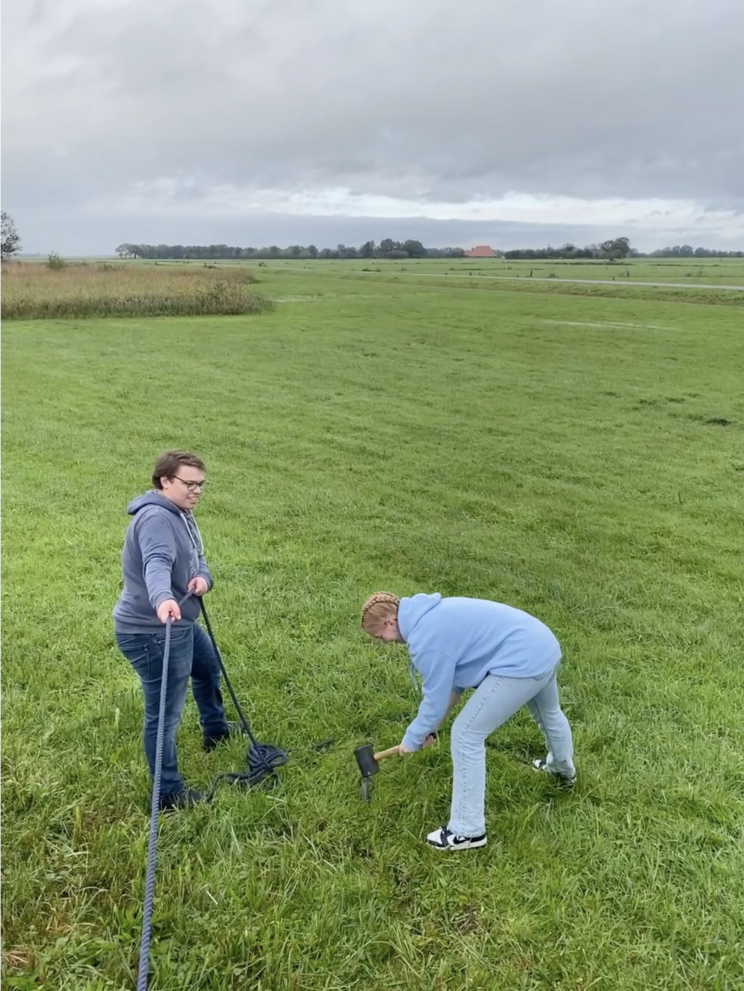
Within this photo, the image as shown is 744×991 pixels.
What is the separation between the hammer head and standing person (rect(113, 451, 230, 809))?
877mm

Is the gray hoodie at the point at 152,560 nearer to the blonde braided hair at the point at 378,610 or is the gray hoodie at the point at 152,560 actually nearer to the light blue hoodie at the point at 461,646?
the blonde braided hair at the point at 378,610

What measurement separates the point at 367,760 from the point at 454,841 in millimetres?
593

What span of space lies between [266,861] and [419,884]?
2.42 ft

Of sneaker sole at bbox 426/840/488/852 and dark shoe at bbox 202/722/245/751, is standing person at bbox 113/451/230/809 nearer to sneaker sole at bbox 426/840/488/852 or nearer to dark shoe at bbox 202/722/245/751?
dark shoe at bbox 202/722/245/751

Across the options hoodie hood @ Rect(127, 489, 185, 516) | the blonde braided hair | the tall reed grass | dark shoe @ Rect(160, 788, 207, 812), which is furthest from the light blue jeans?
the tall reed grass

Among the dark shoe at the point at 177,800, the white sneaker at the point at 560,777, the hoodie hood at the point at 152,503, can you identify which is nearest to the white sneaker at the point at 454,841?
the white sneaker at the point at 560,777

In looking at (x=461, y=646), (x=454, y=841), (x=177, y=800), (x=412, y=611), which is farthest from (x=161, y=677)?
(x=454, y=841)

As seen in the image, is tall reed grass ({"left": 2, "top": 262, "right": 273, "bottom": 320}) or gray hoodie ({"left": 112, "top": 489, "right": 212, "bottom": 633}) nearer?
gray hoodie ({"left": 112, "top": 489, "right": 212, "bottom": 633})

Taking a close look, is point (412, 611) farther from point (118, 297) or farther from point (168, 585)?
point (118, 297)

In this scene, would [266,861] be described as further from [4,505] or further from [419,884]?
[4,505]

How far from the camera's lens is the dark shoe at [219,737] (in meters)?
4.21

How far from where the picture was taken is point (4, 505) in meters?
8.20

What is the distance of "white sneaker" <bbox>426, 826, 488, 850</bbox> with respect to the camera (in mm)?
3427

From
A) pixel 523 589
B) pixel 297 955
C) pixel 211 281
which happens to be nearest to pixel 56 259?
pixel 211 281
